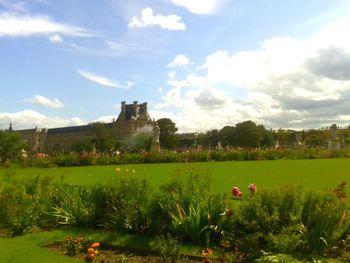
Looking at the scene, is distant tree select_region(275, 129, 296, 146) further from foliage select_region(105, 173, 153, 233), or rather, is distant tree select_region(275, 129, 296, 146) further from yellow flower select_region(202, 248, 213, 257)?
yellow flower select_region(202, 248, 213, 257)

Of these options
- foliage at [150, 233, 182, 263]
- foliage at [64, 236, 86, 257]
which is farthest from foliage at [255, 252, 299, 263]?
foliage at [64, 236, 86, 257]

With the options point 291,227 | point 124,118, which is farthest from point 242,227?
point 124,118

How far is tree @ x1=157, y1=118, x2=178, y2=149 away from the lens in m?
94.1

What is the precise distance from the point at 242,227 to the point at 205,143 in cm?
8989

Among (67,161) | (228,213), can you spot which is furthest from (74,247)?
(67,161)

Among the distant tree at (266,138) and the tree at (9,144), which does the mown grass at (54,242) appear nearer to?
the tree at (9,144)

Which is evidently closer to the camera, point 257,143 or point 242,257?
point 242,257

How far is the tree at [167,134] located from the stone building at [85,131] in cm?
951

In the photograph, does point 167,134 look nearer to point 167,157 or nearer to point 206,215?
point 167,157

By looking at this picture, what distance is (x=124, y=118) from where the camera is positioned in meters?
124

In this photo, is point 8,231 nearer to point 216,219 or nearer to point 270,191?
point 216,219

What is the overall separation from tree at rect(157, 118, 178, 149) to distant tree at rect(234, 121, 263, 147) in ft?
50.1

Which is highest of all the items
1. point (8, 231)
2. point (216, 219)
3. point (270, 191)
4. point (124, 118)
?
point (124, 118)

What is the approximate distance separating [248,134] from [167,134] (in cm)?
2117
